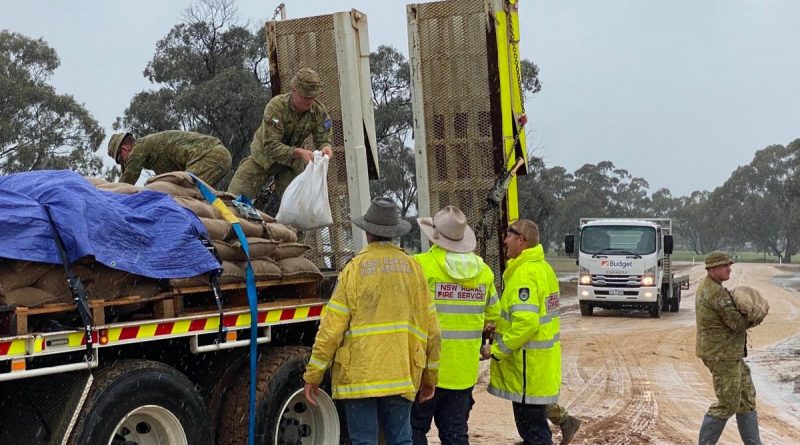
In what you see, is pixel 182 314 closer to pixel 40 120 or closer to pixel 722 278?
pixel 722 278

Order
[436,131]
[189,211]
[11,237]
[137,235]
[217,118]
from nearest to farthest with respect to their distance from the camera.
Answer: [11,237] → [137,235] → [189,211] → [436,131] → [217,118]

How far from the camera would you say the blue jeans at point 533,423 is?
22.9 ft

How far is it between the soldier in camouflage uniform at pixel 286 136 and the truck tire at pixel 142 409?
9.15ft

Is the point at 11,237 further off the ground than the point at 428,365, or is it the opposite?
the point at 11,237

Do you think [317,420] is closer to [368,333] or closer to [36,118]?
[368,333]

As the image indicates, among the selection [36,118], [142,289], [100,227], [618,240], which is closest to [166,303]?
[142,289]

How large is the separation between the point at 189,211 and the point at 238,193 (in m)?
2.44

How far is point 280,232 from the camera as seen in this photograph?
6703 mm

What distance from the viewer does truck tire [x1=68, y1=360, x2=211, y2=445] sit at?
4848mm

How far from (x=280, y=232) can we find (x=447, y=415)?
1.71 m

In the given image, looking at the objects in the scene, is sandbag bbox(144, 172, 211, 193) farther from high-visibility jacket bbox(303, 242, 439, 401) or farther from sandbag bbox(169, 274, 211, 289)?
high-visibility jacket bbox(303, 242, 439, 401)

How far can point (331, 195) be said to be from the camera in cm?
892

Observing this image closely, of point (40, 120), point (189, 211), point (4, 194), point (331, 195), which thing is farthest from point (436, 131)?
point (40, 120)

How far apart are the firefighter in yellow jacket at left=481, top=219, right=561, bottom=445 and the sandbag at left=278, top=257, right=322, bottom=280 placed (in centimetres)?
138
